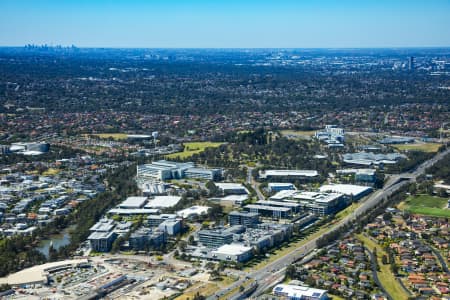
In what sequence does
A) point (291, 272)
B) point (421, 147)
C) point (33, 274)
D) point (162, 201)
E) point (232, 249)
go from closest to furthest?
point (291, 272)
point (33, 274)
point (232, 249)
point (162, 201)
point (421, 147)

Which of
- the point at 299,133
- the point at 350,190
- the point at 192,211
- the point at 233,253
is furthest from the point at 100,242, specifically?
the point at 299,133

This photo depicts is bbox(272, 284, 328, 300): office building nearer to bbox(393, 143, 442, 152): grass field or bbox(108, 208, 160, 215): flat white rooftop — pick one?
bbox(108, 208, 160, 215): flat white rooftop

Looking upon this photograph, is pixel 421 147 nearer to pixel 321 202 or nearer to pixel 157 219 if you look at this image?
pixel 321 202

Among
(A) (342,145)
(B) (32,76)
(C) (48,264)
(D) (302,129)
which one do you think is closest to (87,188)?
(C) (48,264)

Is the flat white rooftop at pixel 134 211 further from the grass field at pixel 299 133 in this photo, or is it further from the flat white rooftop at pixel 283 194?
the grass field at pixel 299 133

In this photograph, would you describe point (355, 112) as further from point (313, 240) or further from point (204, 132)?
point (313, 240)

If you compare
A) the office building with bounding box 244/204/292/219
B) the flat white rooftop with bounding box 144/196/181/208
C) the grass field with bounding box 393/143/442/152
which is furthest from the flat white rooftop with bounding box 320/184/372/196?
the grass field with bounding box 393/143/442/152

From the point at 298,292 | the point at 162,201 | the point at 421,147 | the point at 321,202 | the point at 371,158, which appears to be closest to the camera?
the point at 298,292
